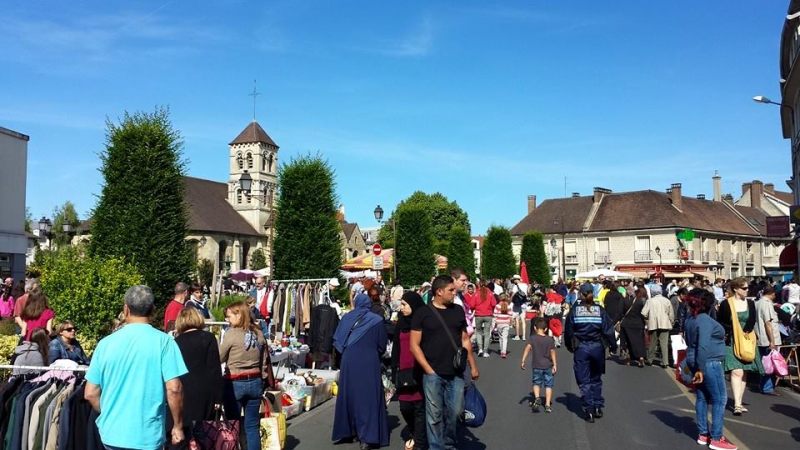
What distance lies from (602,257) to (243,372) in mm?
62428

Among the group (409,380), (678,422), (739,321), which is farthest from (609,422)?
(409,380)

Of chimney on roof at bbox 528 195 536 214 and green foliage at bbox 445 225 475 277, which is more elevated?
chimney on roof at bbox 528 195 536 214

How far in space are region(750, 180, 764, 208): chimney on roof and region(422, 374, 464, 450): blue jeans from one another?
82.9 meters

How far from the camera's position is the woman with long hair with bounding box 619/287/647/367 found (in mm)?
14562

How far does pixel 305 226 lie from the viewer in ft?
74.7

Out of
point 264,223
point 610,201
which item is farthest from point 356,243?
point 610,201

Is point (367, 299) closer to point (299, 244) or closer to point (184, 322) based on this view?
point (184, 322)

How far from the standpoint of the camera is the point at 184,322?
5922 mm

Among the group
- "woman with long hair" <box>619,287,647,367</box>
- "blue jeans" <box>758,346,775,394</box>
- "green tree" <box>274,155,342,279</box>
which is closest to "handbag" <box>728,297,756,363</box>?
"blue jeans" <box>758,346,775,394</box>

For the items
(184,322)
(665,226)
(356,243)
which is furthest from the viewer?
(356,243)

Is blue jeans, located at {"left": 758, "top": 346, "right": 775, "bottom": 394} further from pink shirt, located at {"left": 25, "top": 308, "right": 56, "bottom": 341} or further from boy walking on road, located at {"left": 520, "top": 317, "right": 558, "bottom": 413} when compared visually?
pink shirt, located at {"left": 25, "top": 308, "right": 56, "bottom": 341}

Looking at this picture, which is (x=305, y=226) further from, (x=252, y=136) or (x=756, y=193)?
(x=756, y=193)

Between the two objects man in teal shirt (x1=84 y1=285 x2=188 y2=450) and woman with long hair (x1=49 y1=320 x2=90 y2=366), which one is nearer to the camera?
man in teal shirt (x1=84 y1=285 x2=188 y2=450)

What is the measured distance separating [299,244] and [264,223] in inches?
2348
